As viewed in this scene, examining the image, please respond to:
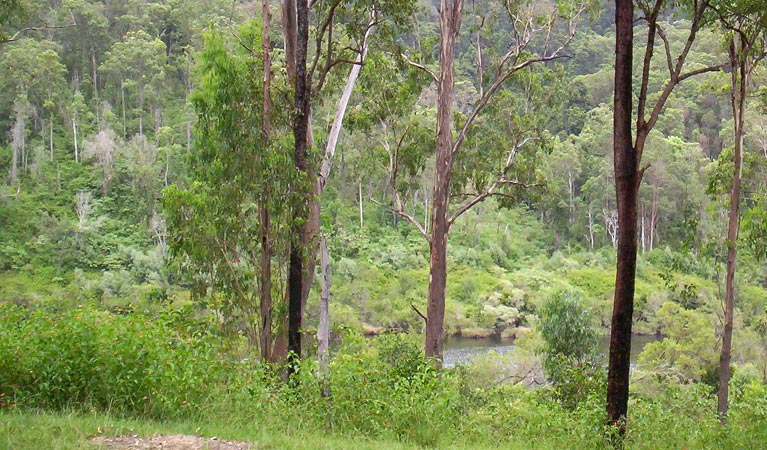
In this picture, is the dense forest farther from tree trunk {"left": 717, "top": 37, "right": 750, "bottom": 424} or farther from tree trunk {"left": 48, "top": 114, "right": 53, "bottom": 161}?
tree trunk {"left": 48, "top": 114, "right": 53, "bottom": 161}

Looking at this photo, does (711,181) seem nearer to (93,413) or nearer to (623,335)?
(623,335)

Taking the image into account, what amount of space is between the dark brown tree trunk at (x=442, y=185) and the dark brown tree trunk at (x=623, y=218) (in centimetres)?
511

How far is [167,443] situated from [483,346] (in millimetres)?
25690

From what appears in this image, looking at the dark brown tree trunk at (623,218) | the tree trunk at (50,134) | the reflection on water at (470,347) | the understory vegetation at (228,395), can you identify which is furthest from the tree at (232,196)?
the tree trunk at (50,134)

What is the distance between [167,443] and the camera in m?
4.66

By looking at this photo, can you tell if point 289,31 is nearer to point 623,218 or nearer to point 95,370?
point 623,218

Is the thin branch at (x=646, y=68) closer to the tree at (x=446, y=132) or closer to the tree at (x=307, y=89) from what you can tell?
the tree at (x=307, y=89)

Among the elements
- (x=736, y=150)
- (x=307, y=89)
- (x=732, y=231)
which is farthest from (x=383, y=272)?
(x=307, y=89)

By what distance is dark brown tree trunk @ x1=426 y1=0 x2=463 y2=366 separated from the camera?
11711 mm

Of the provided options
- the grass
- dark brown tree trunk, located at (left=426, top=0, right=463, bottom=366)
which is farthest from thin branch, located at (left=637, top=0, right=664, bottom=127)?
dark brown tree trunk, located at (left=426, top=0, right=463, bottom=366)

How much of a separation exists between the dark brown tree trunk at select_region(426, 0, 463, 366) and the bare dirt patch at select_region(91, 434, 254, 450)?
6.94 metres

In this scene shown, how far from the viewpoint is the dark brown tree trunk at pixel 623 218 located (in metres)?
6.50

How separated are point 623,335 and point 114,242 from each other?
31535 mm

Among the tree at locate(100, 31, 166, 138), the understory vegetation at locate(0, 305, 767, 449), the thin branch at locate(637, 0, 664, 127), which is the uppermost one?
the tree at locate(100, 31, 166, 138)
